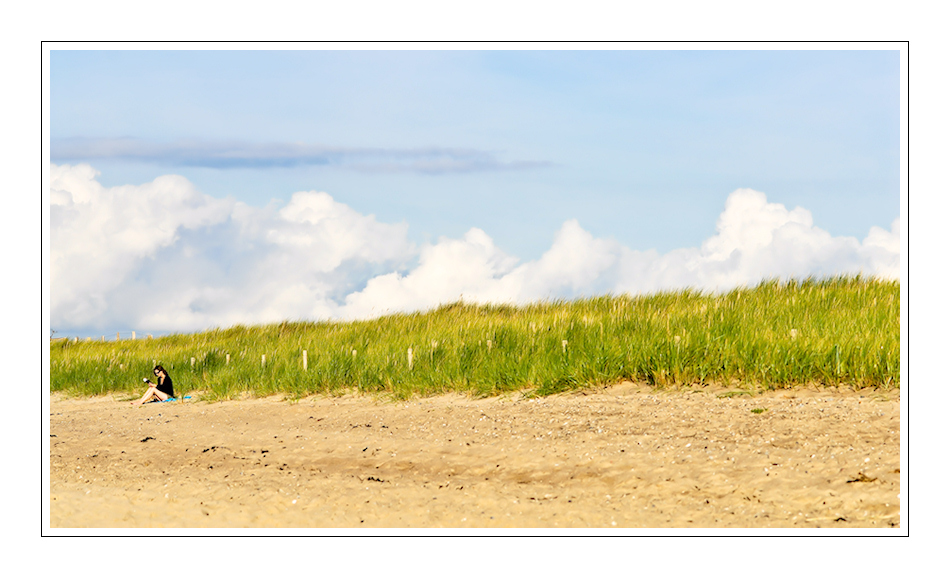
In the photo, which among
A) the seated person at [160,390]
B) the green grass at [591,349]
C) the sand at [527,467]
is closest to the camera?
the sand at [527,467]

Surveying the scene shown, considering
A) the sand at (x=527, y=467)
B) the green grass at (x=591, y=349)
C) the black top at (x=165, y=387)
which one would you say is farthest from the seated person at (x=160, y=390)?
the sand at (x=527, y=467)

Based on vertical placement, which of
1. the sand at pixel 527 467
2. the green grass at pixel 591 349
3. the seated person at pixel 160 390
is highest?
the green grass at pixel 591 349

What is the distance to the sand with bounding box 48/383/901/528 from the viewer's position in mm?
5270

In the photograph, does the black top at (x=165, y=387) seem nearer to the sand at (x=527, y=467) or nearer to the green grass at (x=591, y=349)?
the green grass at (x=591, y=349)

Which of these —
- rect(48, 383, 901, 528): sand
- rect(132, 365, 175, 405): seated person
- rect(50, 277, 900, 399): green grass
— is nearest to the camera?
rect(48, 383, 901, 528): sand

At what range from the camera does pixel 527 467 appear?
6398 millimetres

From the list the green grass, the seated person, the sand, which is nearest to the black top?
the seated person

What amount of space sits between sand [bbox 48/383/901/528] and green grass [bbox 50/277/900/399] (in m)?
0.31

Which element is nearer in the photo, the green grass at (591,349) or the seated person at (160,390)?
the green grass at (591,349)

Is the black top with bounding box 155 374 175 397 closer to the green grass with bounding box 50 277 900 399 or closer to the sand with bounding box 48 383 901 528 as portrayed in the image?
the green grass with bounding box 50 277 900 399

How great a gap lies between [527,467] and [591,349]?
3265 millimetres

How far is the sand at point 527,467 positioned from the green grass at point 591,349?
0.31 metres

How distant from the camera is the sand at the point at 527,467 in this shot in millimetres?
5270
